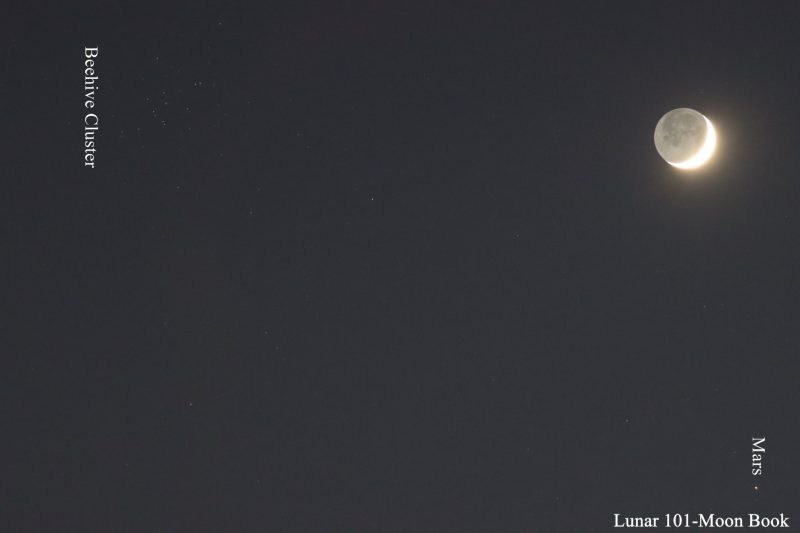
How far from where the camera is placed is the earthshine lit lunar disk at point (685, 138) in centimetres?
288

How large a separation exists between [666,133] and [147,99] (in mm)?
1568

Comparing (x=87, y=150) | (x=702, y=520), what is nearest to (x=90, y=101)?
(x=87, y=150)

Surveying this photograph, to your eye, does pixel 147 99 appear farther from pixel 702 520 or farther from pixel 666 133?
pixel 702 520

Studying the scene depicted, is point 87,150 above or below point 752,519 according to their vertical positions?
above

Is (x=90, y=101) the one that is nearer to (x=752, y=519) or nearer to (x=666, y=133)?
(x=666, y=133)

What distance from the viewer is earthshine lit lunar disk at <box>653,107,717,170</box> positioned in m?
2.88

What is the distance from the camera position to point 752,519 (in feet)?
9.42

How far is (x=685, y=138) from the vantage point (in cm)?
290

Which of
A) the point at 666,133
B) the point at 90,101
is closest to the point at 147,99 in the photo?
the point at 90,101

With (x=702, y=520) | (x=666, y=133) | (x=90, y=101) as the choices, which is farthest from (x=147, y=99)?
(x=702, y=520)

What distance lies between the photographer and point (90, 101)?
3016 millimetres

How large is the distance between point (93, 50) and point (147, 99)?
0.73ft

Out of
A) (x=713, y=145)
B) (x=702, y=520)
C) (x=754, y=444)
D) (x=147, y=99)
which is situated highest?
(x=147, y=99)

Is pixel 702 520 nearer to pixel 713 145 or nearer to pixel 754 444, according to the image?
pixel 754 444
